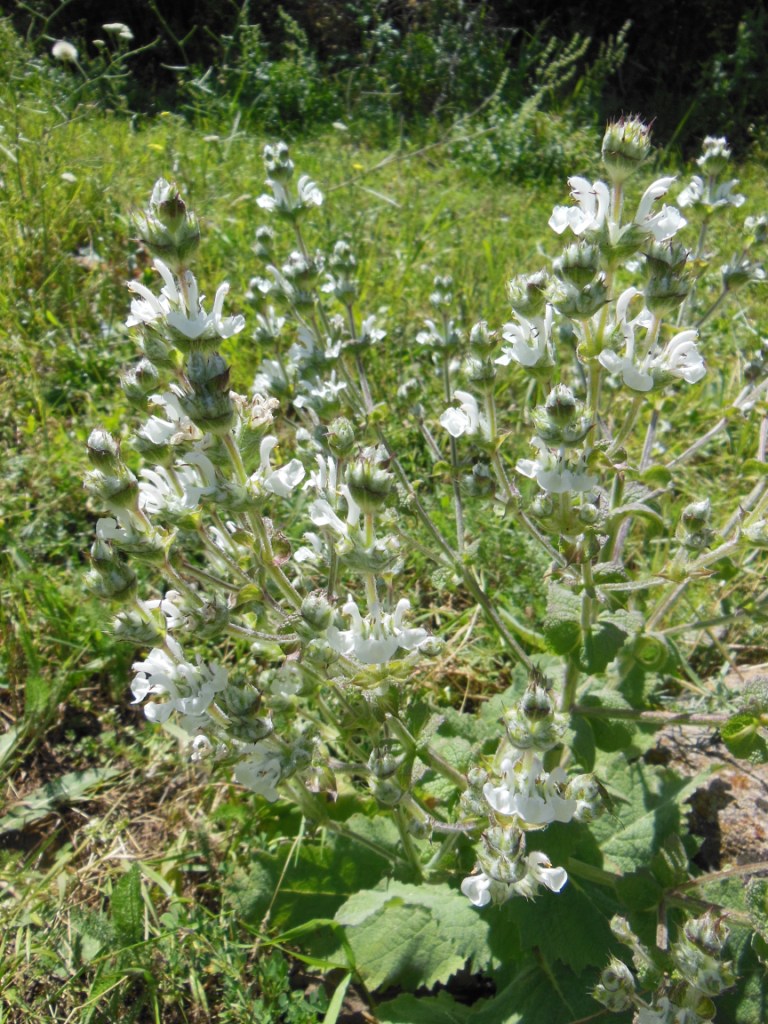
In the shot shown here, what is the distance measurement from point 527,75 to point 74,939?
10516 millimetres

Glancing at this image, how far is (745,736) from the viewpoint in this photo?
184 centimetres

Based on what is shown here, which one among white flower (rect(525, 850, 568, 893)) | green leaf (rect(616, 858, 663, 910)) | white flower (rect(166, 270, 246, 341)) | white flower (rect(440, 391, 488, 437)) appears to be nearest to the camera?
white flower (rect(166, 270, 246, 341))

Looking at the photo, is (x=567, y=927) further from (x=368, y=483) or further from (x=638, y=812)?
(x=368, y=483)

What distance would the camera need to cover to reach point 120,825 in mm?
2652

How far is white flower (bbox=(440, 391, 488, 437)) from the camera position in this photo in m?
1.96

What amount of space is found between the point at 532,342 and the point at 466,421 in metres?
0.26

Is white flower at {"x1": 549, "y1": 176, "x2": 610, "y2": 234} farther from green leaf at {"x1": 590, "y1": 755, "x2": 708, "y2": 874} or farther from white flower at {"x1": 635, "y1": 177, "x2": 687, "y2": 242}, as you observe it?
green leaf at {"x1": 590, "y1": 755, "x2": 708, "y2": 874}

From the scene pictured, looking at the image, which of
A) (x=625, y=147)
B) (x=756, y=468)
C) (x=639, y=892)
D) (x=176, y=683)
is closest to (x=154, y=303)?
(x=176, y=683)

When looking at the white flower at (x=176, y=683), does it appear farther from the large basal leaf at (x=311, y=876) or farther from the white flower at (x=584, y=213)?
the white flower at (x=584, y=213)

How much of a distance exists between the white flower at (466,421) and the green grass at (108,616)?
107 cm

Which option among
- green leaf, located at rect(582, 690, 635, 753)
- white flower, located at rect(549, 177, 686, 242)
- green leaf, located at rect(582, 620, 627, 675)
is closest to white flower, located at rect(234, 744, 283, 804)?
green leaf, located at rect(582, 620, 627, 675)

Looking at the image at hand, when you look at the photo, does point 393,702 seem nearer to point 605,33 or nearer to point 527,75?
point 527,75

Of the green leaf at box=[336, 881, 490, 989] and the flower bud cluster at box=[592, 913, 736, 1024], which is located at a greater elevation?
the flower bud cluster at box=[592, 913, 736, 1024]

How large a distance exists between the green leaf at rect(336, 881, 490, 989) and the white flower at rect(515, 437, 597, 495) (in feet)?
4.14
